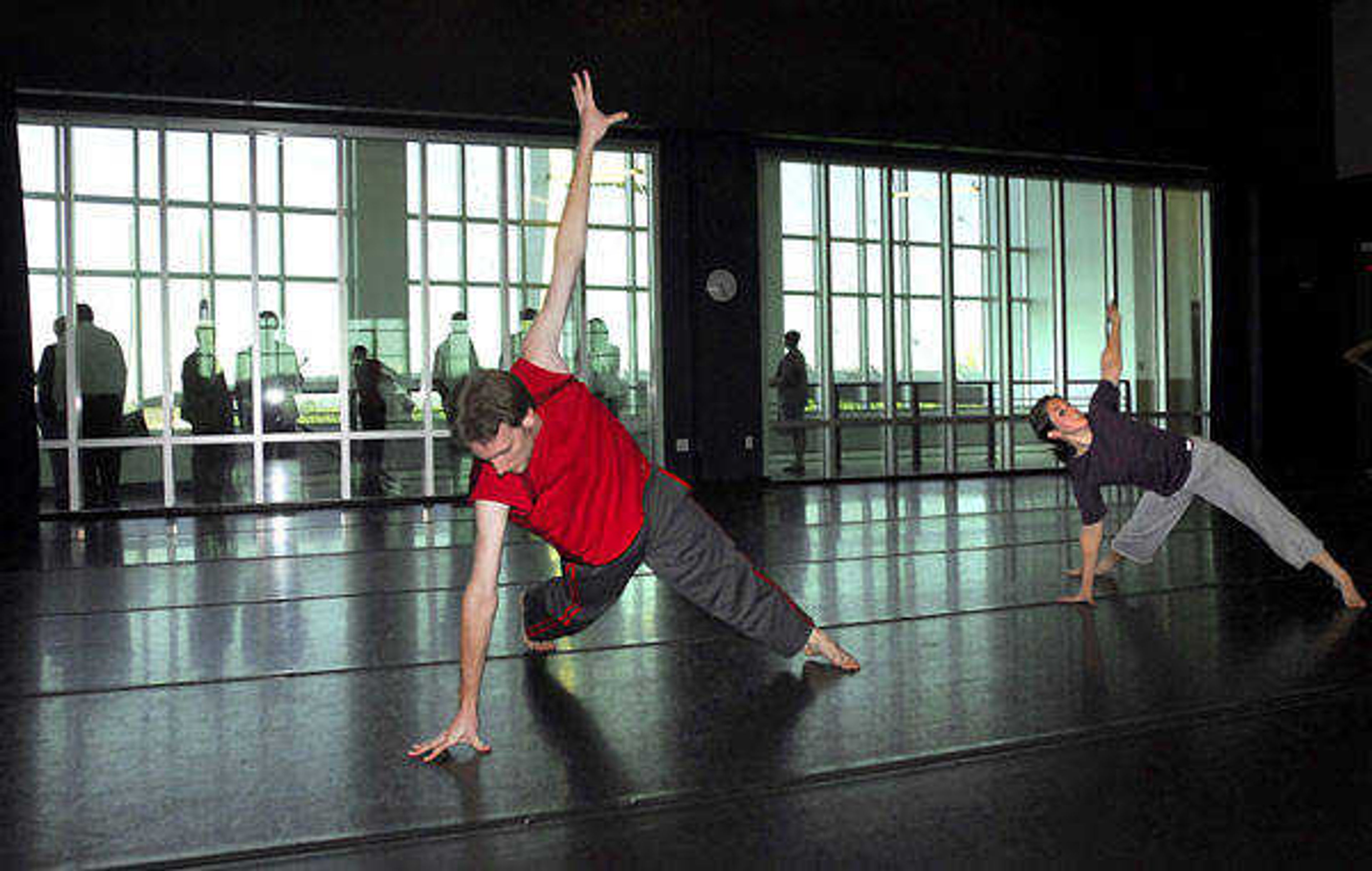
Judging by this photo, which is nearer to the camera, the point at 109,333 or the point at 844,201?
the point at 109,333

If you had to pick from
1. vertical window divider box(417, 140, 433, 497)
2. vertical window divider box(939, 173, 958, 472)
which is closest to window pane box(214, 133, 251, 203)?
vertical window divider box(417, 140, 433, 497)

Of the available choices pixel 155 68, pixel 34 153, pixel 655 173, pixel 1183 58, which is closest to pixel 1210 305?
pixel 1183 58

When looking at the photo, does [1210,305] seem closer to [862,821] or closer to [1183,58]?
[1183,58]

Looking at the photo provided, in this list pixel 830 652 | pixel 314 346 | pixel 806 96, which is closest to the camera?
pixel 830 652

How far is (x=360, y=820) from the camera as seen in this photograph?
2119mm

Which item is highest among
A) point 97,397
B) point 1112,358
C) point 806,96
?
point 806,96

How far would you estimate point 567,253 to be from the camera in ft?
9.16

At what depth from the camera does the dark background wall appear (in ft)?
29.5

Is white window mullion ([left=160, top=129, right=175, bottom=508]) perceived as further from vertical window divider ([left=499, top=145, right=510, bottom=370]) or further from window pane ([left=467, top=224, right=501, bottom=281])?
vertical window divider ([left=499, top=145, right=510, bottom=370])

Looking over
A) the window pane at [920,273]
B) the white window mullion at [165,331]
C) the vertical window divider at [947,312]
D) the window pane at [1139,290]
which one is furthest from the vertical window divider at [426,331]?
the window pane at [1139,290]

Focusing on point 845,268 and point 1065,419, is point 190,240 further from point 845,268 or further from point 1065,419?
point 1065,419

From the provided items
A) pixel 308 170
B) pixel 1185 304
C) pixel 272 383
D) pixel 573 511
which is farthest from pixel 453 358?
pixel 1185 304

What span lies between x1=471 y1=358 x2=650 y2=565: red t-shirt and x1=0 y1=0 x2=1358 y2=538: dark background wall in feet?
24.3

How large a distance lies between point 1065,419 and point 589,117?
2.40m
